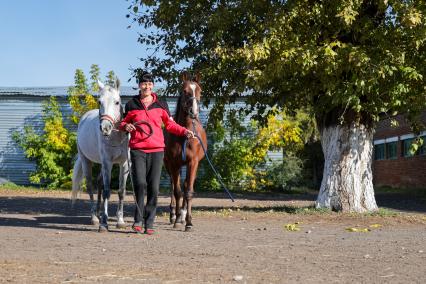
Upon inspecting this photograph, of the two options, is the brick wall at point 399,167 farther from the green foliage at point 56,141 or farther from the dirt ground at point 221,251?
the dirt ground at point 221,251

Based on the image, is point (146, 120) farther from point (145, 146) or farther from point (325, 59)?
point (325, 59)

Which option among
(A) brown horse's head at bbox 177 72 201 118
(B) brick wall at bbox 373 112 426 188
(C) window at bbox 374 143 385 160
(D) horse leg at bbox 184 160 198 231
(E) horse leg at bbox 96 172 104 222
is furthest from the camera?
(C) window at bbox 374 143 385 160

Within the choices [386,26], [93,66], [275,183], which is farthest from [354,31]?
[93,66]

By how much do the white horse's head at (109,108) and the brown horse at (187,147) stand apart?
1.14 m

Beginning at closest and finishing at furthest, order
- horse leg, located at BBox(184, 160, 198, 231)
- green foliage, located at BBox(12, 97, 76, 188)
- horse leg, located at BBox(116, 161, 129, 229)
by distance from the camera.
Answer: horse leg, located at BBox(184, 160, 198, 231) < horse leg, located at BBox(116, 161, 129, 229) < green foliage, located at BBox(12, 97, 76, 188)

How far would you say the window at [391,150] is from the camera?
35.4m

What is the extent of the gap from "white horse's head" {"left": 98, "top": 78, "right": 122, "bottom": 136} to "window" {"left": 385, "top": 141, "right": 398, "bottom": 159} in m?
27.4

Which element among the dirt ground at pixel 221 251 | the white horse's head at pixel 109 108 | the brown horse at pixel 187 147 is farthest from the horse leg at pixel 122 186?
the white horse's head at pixel 109 108

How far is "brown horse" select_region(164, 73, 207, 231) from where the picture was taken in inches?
418

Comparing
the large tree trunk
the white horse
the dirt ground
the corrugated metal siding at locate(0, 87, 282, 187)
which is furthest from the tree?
the corrugated metal siding at locate(0, 87, 282, 187)

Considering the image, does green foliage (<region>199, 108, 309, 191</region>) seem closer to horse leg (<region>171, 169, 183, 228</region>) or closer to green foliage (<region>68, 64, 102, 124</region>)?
green foliage (<region>68, 64, 102, 124</region>)

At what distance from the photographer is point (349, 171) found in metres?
14.2

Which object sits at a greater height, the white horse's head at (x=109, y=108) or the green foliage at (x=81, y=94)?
the green foliage at (x=81, y=94)

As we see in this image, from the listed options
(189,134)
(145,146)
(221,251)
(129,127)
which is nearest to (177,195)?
(189,134)
